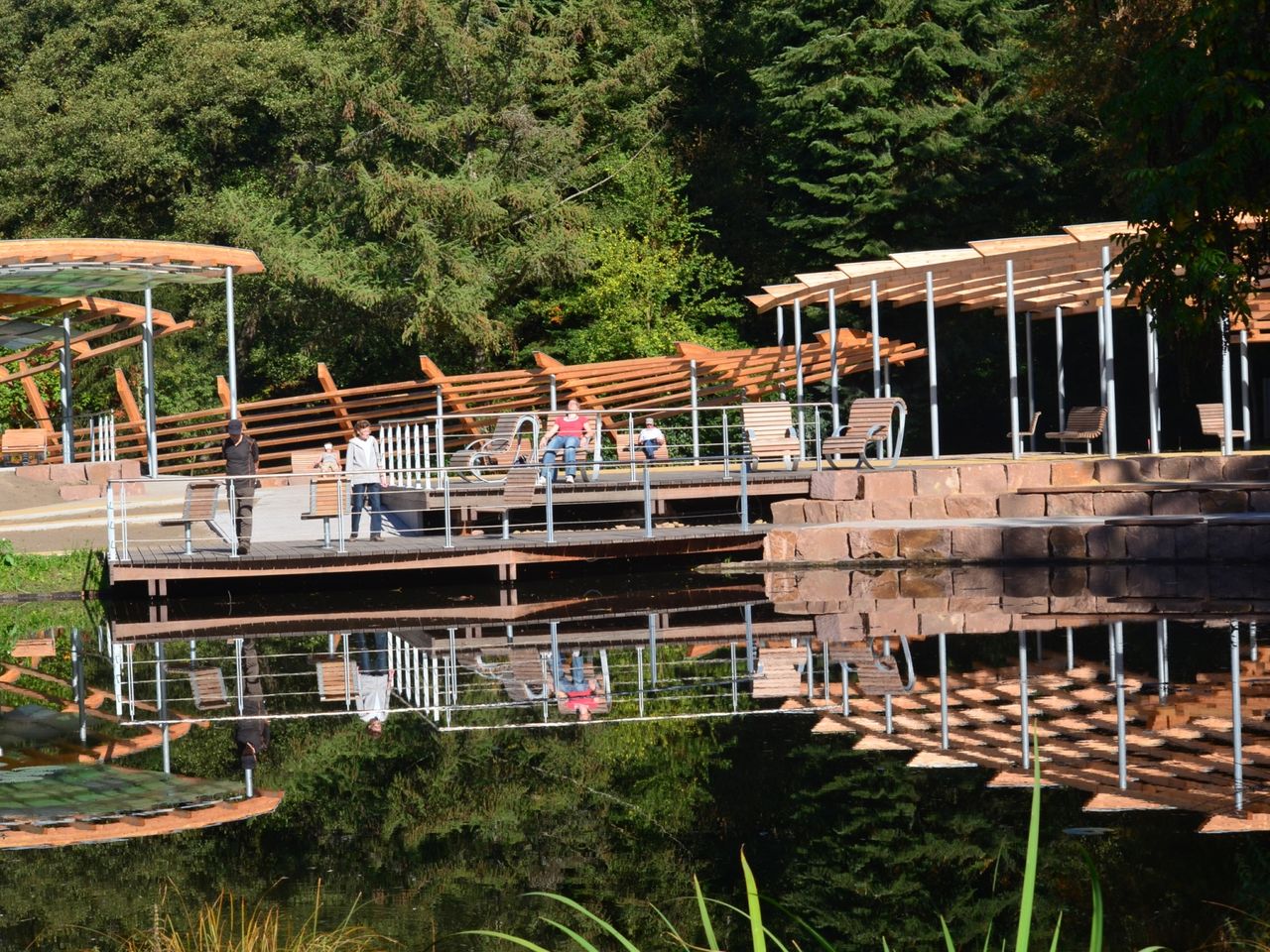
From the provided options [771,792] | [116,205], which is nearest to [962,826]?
[771,792]

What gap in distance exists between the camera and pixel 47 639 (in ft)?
44.6

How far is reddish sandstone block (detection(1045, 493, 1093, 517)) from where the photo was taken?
55.9ft

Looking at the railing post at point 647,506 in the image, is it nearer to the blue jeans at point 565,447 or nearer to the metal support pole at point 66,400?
the blue jeans at point 565,447

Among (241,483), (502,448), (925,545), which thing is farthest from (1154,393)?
(241,483)

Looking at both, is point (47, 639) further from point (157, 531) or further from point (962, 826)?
point (962, 826)

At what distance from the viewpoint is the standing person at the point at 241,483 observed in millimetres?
16594

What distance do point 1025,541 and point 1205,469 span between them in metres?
2.57

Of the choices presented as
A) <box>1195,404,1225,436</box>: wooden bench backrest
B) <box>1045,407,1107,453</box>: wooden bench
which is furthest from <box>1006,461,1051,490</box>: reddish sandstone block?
<box>1195,404,1225,436</box>: wooden bench backrest

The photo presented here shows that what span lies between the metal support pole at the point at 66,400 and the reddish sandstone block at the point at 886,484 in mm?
10048

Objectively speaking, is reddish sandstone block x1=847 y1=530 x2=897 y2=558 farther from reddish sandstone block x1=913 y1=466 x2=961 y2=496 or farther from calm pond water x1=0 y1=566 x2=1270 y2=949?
calm pond water x1=0 y1=566 x2=1270 y2=949

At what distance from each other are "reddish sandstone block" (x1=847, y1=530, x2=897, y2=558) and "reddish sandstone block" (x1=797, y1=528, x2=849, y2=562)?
0.08 meters

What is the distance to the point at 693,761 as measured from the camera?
8.16m

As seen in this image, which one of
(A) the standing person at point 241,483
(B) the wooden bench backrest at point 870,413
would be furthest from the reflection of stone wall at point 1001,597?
(A) the standing person at point 241,483

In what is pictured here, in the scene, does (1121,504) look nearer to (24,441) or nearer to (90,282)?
(90,282)
